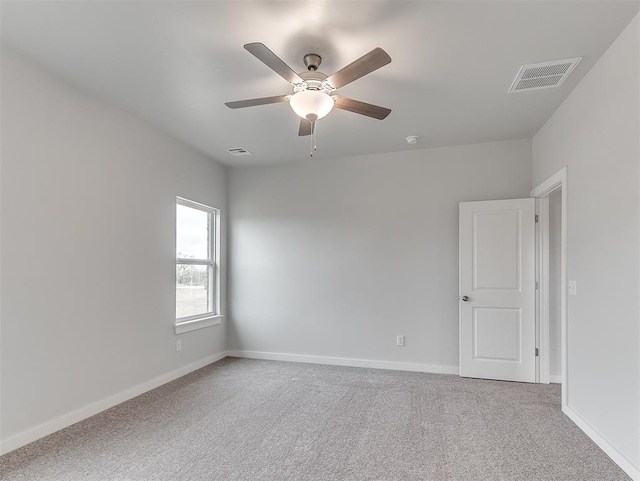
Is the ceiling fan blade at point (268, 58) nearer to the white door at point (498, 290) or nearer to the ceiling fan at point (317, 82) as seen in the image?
the ceiling fan at point (317, 82)

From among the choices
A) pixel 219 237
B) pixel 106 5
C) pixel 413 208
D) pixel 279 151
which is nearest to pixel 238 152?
pixel 279 151

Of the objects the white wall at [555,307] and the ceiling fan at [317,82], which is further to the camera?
the white wall at [555,307]

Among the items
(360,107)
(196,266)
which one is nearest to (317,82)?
(360,107)

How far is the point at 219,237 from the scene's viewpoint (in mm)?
5102

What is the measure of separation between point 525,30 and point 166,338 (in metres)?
4.02

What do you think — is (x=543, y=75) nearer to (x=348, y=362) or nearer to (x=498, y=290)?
(x=498, y=290)

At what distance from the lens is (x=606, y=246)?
249 cm

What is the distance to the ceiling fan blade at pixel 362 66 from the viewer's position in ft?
6.48

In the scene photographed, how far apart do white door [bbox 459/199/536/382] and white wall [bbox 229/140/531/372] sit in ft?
0.64

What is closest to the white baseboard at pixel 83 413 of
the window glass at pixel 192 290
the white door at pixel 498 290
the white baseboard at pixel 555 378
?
the window glass at pixel 192 290

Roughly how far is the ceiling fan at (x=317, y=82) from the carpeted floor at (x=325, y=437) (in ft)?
7.15

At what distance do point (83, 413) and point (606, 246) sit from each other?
13.1ft

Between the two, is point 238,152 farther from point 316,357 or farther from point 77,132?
point 316,357

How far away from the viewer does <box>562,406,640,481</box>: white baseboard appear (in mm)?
2185
